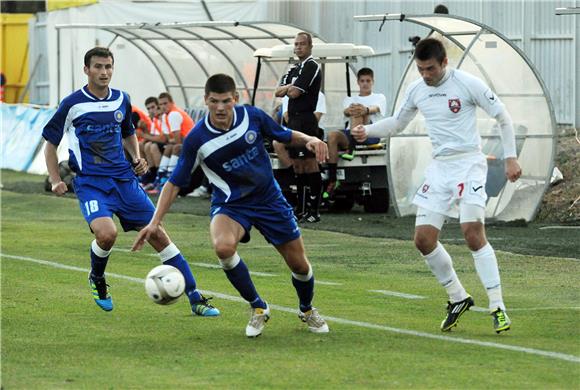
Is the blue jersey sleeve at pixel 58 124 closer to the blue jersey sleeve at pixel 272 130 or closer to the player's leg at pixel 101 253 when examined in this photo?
the player's leg at pixel 101 253

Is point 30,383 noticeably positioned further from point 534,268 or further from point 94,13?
point 94,13

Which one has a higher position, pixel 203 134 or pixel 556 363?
pixel 203 134

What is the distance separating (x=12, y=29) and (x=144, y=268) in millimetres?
36915

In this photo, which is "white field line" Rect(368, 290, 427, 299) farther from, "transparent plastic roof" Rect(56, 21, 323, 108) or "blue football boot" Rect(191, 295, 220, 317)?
"transparent plastic roof" Rect(56, 21, 323, 108)

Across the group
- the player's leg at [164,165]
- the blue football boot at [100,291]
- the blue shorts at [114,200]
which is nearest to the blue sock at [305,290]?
the blue shorts at [114,200]

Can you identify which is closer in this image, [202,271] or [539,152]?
[202,271]

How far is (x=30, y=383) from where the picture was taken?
816 centimetres

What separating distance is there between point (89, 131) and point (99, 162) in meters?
0.27

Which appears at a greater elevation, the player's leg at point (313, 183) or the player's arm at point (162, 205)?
the player's arm at point (162, 205)

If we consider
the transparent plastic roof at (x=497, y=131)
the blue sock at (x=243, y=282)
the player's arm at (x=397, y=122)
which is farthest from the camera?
the transparent plastic roof at (x=497, y=131)

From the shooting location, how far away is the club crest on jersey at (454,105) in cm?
1027

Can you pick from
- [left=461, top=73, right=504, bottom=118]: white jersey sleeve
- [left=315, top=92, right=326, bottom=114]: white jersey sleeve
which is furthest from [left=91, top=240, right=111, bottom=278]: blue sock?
[left=315, top=92, right=326, bottom=114]: white jersey sleeve

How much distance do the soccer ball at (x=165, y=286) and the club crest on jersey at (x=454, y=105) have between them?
7.68 ft

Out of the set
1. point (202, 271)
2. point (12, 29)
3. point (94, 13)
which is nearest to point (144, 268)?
point (202, 271)
